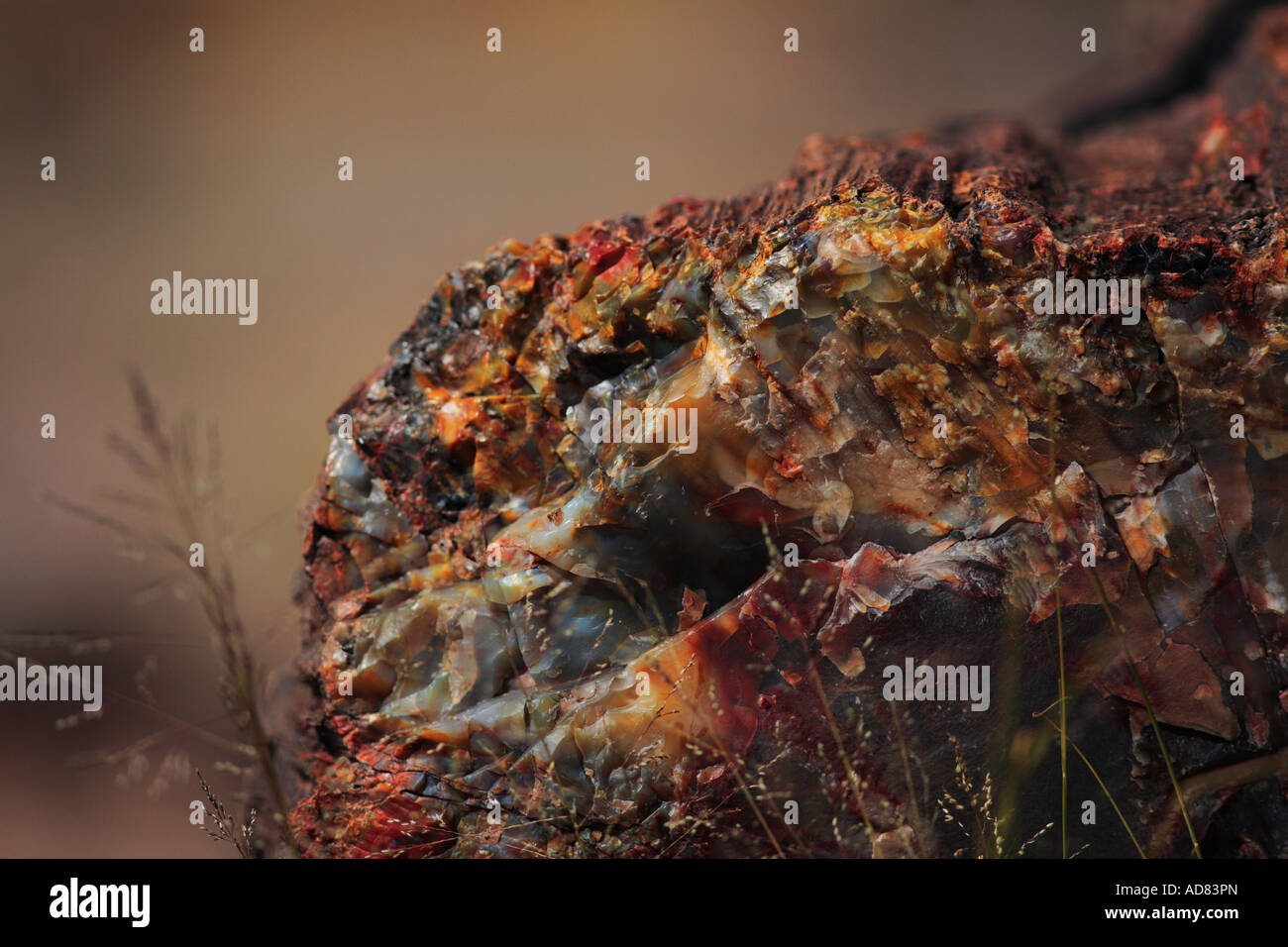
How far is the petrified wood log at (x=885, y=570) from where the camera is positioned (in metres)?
2.05

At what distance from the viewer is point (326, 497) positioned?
2.53 meters

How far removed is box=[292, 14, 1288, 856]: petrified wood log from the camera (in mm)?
2051

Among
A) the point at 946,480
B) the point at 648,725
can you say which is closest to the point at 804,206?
the point at 946,480
